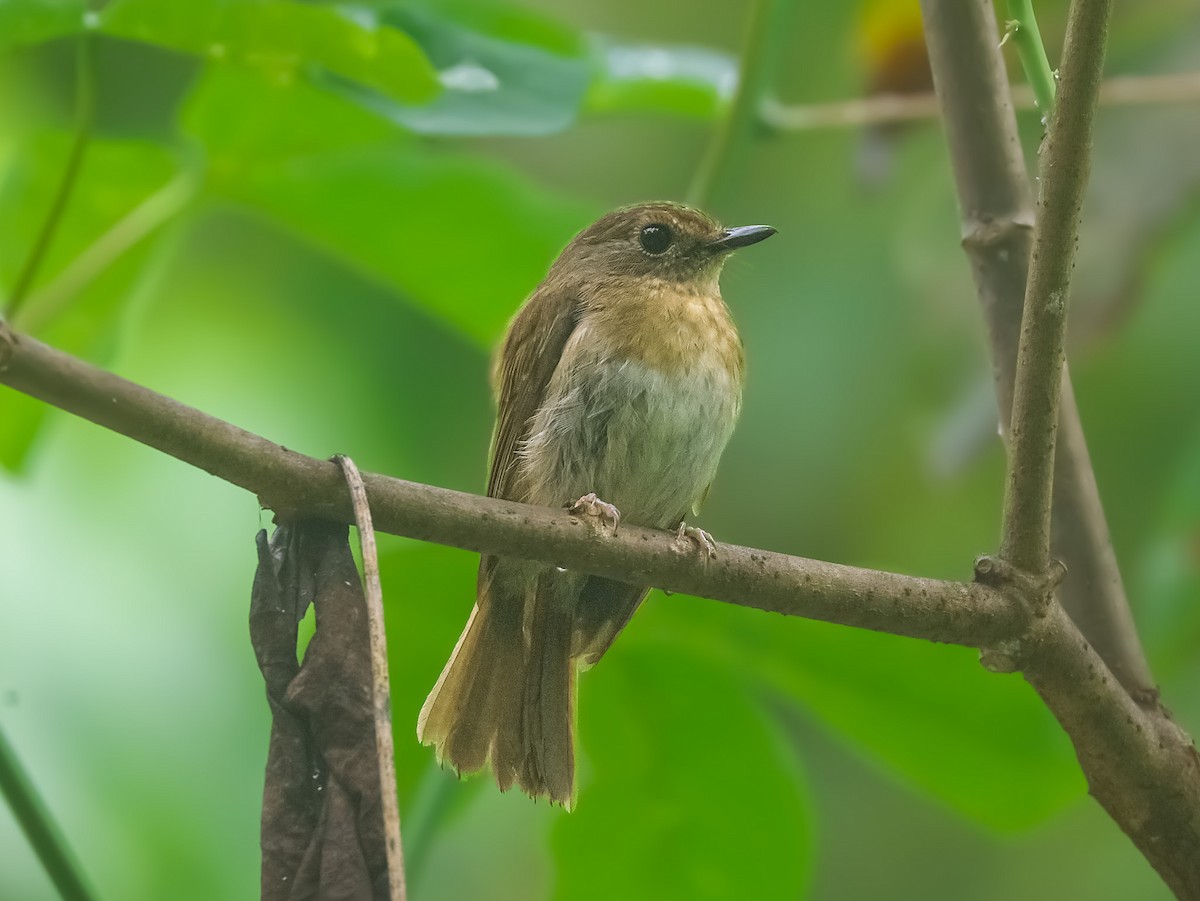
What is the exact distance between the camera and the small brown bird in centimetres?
307

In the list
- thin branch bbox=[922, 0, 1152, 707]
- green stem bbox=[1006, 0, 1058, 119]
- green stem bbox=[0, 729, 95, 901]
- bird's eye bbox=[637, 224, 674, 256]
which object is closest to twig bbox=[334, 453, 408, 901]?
green stem bbox=[0, 729, 95, 901]

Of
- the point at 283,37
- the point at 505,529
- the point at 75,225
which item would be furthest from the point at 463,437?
the point at 505,529

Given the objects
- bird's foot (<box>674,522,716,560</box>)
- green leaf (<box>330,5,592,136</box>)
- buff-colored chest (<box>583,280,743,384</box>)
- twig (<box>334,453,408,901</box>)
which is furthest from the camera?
buff-colored chest (<box>583,280,743,384</box>)

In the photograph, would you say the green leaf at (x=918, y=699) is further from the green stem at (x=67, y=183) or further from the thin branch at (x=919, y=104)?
the green stem at (x=67, y=183)

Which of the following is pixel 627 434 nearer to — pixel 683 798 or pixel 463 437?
pixel 683 798

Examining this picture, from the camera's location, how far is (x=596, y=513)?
2471mm

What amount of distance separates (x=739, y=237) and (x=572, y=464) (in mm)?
718

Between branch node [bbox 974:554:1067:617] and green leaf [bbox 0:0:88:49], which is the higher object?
green leaf [bbox 0:0:88:49]

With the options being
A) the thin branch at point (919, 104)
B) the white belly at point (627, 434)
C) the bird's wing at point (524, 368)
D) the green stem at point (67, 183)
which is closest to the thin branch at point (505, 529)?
the green stem at point (67, 183)

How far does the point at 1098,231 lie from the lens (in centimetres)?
321

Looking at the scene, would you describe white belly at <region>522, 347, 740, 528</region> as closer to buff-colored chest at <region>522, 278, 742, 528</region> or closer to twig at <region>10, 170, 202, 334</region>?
buff-colored chest at <region>522, 278, 742, 528</region>

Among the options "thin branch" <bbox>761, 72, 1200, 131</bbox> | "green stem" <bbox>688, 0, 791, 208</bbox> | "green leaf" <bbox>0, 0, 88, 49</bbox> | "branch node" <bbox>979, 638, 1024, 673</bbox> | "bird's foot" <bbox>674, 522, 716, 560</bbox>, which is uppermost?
"thin branch" <bbox>761, 72, 1200, 131</bbox>

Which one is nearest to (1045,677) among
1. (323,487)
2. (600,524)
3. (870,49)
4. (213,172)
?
(600,524)

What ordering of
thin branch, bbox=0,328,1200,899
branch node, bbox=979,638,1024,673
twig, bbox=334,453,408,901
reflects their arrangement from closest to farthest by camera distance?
twig, bbox=334,453,408,901 < thin branch, bbox=0,328,1200,899 < branch node, bbox=979,638,1024,673
